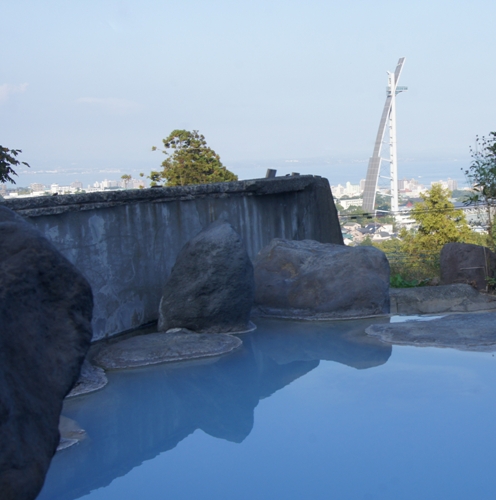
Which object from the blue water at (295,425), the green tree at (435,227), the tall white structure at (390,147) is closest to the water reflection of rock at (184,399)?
the blue water at (295,425)

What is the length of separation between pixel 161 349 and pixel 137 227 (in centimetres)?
137

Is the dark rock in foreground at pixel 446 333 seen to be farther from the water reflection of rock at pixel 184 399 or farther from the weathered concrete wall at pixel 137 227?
the weathered concrete wall at pixel 137 227

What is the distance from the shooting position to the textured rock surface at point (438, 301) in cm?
841

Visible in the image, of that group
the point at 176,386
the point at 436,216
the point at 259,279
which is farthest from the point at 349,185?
the point at 176,386

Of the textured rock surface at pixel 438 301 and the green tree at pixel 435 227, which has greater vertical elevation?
the green tree at pixel 435 227

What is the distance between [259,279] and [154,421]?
3.03m

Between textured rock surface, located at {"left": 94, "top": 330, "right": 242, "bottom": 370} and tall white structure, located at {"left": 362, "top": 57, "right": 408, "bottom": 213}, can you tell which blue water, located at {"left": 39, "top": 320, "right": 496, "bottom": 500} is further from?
tall white structure, located at {"left": 362, "top": 57, "right": 408, "bottom": 213}

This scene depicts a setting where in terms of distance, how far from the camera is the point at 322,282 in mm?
7188

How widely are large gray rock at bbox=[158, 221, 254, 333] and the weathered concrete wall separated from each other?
1.26 feet

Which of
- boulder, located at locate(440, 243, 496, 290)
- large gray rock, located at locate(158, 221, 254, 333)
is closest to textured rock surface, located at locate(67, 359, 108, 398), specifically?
large gray rock, located at locate(158, 221, 254, 333)

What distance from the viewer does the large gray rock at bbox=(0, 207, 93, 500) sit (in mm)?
2520

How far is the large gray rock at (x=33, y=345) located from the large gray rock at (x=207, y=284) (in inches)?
129

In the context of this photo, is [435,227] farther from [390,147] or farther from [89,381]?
[390,147]

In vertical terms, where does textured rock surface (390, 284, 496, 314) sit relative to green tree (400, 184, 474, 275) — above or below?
below
